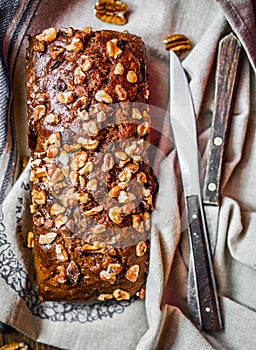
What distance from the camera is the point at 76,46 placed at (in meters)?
1.50

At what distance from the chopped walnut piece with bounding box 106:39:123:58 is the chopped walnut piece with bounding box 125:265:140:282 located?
1.87 ft

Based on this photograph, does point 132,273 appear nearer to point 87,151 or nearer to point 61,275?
point 61,275

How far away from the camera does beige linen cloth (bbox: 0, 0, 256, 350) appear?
1624mm

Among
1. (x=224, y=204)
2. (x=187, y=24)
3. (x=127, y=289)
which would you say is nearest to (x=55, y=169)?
(x=127, y=289)

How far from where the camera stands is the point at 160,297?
1596mm

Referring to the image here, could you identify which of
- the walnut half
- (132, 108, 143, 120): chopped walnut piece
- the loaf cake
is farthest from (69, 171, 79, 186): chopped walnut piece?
the walnut half

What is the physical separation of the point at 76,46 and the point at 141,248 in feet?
1.85

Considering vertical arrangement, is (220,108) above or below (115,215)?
above

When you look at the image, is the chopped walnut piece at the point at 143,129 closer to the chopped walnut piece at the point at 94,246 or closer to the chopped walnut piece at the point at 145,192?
the chopped walnut piece at the point at 145,192

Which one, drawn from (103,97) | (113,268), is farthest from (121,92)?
(113,268)

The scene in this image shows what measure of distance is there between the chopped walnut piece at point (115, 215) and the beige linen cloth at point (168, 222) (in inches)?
5.4

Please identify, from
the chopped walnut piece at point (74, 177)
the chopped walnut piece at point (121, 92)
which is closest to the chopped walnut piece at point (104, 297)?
the chopped walnut piece at point (74, 177)

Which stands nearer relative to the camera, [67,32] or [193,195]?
[67,32]

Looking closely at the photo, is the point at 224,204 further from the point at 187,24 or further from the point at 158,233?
the point at 187,24
